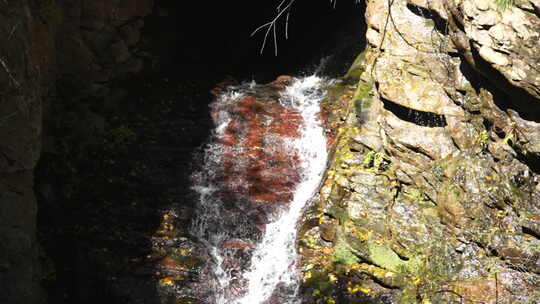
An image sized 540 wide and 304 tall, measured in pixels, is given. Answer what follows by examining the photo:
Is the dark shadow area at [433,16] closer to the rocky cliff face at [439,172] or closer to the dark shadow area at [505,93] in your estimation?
the rocky cliff face at [439,172]

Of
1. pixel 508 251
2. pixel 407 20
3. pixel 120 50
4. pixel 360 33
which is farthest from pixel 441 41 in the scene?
pixel 120 50

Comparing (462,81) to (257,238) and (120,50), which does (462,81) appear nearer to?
(257,238)

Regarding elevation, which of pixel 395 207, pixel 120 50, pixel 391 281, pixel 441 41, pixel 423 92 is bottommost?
pixel 391 281

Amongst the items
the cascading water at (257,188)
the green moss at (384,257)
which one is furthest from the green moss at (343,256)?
the cascading water at (257,188)

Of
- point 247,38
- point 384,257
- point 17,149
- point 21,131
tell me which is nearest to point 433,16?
point 384,257

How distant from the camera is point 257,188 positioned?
27.2ft

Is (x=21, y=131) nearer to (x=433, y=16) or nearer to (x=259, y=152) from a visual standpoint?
(x=259, y=152)

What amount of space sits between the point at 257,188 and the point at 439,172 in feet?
10.1

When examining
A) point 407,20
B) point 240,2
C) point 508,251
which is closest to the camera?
point 508,251

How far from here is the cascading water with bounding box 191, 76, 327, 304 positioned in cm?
716

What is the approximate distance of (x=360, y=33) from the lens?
12.1m

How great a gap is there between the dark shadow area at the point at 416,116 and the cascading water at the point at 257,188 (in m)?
1.86

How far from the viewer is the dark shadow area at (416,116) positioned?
6926mm

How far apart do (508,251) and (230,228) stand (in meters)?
4.07
